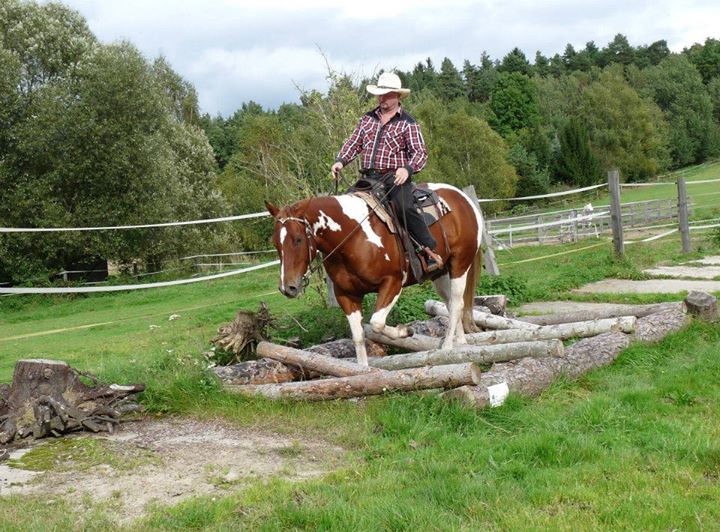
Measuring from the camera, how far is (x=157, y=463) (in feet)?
15.1

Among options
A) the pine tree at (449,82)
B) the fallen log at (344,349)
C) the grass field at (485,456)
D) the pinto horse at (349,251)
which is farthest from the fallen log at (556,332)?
the pine tree at (449,82)

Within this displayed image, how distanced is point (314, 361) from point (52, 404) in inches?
Result: 84.1

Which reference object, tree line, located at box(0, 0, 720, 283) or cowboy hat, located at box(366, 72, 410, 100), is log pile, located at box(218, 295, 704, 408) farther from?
tree line, located at box(0, 0, 720, 283)

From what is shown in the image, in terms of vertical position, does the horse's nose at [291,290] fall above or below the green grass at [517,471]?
above

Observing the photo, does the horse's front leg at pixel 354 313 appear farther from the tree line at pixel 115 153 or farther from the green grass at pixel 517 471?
the tree line at pixel 115 153

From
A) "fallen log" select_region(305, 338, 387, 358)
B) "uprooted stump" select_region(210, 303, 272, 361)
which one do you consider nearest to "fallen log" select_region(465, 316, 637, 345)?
"fallen log" select_region(305, 338, 387, 358)

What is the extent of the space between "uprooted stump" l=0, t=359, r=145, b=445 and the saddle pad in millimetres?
2620

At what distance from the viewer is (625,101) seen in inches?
2908

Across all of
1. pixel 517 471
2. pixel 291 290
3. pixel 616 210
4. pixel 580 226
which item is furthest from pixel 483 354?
pixel 580 226

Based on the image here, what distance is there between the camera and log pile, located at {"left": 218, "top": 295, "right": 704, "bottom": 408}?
539 centimetres

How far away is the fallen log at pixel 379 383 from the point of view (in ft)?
17.4

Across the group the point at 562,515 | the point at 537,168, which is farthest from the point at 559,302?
the point at 537,168

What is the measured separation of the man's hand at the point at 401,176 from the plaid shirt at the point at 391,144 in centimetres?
21

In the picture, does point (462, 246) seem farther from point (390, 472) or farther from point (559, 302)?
point (559, 302)
